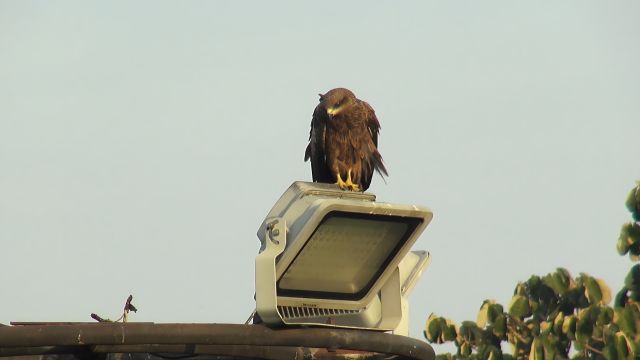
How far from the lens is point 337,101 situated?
1255 centimetres

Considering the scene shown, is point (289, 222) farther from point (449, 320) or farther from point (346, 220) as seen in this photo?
point (449, 320)

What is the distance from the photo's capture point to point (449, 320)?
26156 millimetres

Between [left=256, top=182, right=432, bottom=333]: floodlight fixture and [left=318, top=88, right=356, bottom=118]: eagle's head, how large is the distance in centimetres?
770

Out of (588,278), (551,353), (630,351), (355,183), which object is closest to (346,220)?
(355,183)

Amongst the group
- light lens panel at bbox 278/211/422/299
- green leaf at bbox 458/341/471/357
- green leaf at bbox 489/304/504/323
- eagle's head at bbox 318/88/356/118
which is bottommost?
light lens panel at bbox 278/211/422/299

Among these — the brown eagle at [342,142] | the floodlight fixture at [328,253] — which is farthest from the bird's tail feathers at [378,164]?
the floodlight fixture at [328,253]

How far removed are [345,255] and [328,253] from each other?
0.22 ft

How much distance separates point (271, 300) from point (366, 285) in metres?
0.48

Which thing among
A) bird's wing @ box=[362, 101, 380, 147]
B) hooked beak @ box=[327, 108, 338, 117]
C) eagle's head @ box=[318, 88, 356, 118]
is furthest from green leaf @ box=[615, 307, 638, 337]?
hooked beak @ box=[327, 108, 338, 117]

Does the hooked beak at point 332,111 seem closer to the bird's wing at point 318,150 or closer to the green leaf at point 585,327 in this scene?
the bird's wing at point 318,150

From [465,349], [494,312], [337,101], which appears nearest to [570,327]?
[494,312]

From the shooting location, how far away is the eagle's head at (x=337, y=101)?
40.7 feet

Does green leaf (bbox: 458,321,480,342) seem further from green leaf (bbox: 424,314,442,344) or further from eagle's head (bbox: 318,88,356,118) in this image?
eagle's head (bbox: 318,88,356,118)

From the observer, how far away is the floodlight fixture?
421cm
